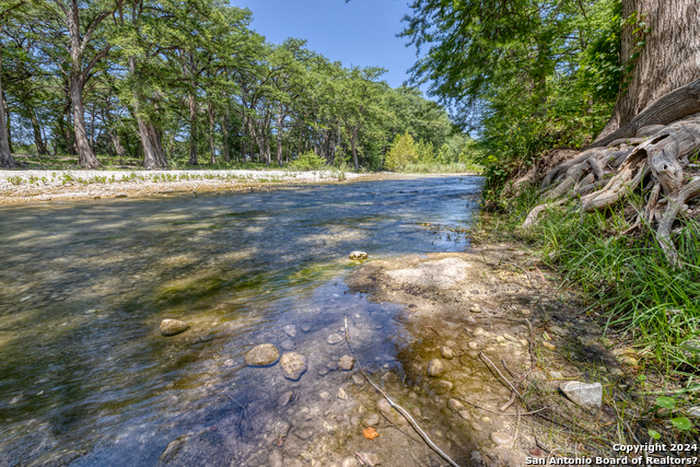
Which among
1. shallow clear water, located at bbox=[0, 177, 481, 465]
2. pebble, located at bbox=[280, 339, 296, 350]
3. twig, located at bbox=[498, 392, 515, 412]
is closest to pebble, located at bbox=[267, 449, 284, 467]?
shallow clear water, located at bbox=[0, 177, 481, 465]

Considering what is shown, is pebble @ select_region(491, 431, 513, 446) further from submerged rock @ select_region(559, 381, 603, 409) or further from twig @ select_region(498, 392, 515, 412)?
submerged rock @ select_region(559, 381, 603, 409)

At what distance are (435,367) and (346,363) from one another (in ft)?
1.72

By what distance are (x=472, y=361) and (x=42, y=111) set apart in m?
47.9

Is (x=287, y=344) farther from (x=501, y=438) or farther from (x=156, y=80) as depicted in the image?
(x=156, y=80)

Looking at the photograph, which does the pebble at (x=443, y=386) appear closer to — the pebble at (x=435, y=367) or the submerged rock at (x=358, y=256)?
the pebble at (x=435, y=367)

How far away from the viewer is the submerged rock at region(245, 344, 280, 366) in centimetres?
156

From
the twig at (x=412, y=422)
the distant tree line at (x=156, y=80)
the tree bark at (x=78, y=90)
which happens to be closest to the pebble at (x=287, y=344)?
the twig at (x=412, y=422)

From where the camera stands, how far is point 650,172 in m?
2.50

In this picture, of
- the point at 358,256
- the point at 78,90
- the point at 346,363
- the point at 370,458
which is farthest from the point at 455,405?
the point at 78,90

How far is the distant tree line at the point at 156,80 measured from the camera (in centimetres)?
1561

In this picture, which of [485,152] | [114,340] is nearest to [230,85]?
[485,152]

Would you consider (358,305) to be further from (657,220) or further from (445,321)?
(657,220)

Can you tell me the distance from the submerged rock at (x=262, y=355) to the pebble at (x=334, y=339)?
35 cm

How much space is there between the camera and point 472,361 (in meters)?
1.51
